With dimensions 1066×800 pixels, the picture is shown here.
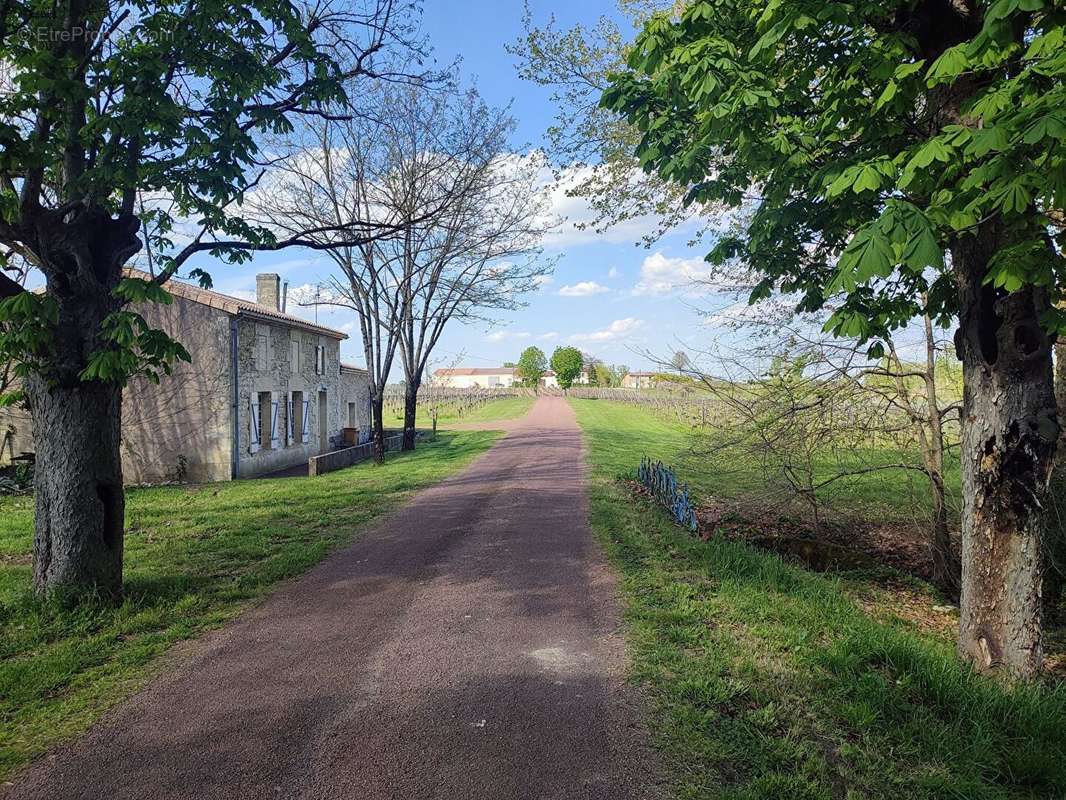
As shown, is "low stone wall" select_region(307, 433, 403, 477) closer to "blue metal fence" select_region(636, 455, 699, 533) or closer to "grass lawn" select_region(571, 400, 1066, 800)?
"blue metal fence" select_region(636, 455, 699, 533)

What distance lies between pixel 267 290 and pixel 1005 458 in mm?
24304

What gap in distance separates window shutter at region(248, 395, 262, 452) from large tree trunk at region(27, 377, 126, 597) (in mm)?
11670

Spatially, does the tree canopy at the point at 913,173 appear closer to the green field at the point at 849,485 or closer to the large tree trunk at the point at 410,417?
the green field at the point at 849,485

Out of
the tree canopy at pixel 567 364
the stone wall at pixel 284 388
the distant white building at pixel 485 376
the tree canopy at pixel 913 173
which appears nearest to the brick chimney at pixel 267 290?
the stone wall at pixel 284 388

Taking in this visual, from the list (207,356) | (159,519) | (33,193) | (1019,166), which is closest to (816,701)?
(1019,166)

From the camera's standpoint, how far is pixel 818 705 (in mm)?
3887

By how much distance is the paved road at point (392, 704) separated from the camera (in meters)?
3.13

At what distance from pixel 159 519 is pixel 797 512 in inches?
407

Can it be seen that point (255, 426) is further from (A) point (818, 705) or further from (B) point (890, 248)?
(B) point (890, 248)

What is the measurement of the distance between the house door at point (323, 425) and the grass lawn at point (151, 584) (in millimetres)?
9222

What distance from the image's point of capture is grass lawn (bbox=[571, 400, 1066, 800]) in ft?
10.5

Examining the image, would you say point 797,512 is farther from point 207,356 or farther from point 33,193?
point 207,356

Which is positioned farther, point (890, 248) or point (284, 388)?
point (284, 388)

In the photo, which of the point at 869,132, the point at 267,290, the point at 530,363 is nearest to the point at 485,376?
the point at 530,363
